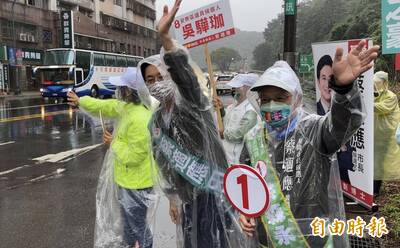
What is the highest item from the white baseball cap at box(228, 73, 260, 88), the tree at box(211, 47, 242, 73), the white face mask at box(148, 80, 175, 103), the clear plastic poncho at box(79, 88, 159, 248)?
the tree at box(211, 47, 242, 73)

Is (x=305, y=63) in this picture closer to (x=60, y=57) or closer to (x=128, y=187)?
(x=60, y=57)

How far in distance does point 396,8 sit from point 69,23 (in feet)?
101

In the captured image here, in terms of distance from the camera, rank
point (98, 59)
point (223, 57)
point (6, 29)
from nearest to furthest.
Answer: point (98, 59) < point (6, 29) < point (223, 57)

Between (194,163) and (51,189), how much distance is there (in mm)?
4587

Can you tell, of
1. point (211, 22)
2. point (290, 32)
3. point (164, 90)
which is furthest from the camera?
point (290, 32)

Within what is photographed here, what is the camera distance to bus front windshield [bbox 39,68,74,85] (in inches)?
909

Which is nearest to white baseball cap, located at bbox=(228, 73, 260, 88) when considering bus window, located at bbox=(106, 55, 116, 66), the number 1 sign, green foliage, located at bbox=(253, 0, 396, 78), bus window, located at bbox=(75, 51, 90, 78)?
the number 1 sign

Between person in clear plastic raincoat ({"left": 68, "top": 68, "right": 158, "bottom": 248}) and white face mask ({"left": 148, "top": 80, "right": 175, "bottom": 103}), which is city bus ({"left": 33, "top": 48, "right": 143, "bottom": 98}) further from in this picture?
white face mask ({"left": 148, "top": 80, "right": 175, "bottom": 103})

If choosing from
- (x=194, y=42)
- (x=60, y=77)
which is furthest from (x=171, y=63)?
(x=60, y=77)

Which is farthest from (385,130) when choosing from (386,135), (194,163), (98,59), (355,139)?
(98,59)

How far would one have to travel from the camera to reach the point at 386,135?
4.84 m

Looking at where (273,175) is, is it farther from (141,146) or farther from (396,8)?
(396,8)

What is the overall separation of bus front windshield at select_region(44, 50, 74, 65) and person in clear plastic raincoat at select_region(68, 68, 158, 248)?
21.0 meters

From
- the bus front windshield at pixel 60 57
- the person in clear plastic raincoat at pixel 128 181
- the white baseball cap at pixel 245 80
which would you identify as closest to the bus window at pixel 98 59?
the bus front windshield at pixel 60 57
